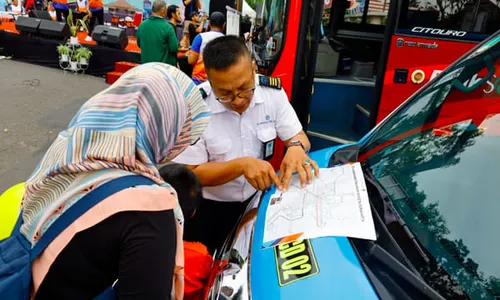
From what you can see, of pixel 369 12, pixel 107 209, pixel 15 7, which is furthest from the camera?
pixel 15 7

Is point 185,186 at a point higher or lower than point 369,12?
lower

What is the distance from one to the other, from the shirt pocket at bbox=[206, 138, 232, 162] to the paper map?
46 cm

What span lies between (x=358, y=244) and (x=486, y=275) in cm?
34

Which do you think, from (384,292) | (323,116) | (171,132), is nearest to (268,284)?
(384,292)

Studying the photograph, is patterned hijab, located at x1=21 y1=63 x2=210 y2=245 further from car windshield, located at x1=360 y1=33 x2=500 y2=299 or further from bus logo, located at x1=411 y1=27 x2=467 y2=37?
bus logo, located at x1=411 y1=27 x2=467 y2=37

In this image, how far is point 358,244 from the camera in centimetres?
118

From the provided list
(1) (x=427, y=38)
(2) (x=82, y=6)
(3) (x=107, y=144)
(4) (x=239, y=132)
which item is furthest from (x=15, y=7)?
(3) (x=107, y=144)

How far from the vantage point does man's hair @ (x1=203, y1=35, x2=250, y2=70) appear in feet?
5.69

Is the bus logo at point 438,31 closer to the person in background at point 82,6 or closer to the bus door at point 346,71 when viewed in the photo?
the bus door at point 346,71

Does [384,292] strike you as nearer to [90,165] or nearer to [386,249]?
[386,249]

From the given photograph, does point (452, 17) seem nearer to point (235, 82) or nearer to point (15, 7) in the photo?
point (235, 82)

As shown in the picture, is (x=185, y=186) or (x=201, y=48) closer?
(x=185, y=186)

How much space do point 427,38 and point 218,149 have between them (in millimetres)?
2259

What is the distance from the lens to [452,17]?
3.25m
